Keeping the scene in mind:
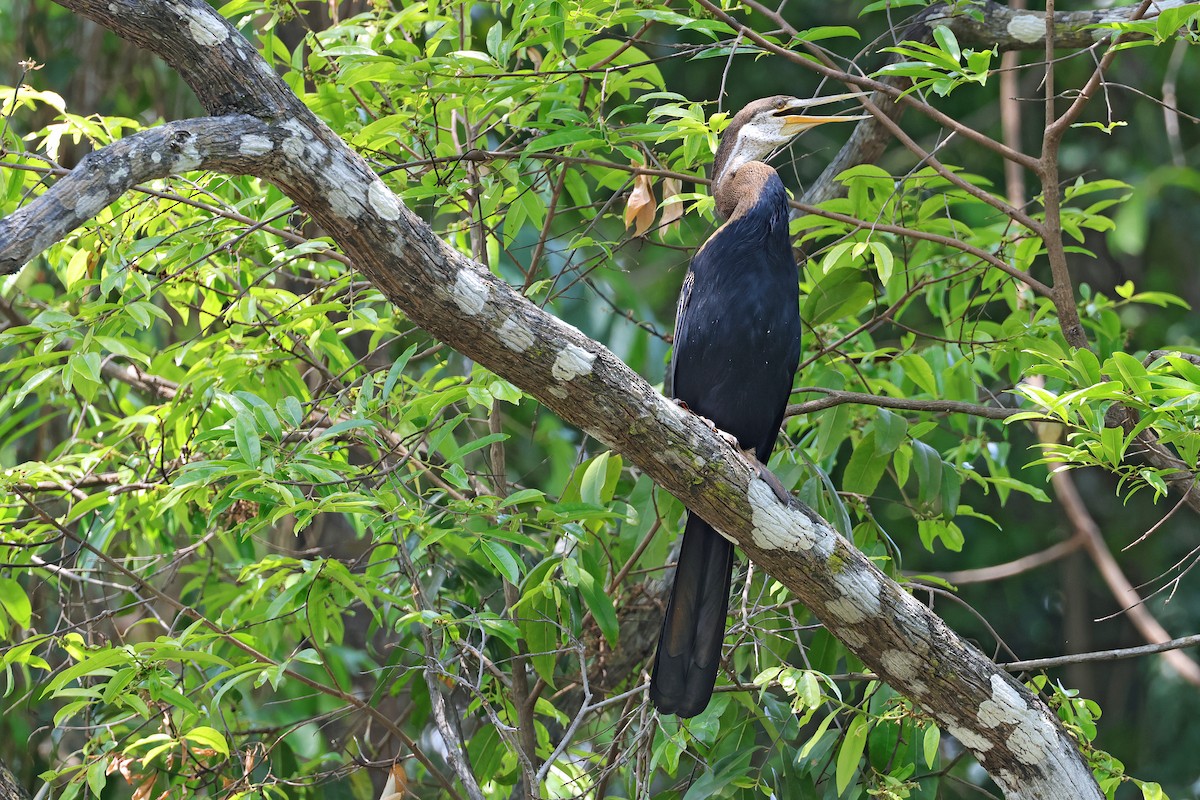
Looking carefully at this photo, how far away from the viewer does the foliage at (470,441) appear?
6.73ft

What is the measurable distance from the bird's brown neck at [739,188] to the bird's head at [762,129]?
1.8 inches

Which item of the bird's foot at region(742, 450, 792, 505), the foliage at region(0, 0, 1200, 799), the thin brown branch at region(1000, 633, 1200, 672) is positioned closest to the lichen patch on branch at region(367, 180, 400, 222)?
the foliage at region(0, 0, 1200, 799)

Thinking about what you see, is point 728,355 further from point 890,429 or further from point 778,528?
point 778,528

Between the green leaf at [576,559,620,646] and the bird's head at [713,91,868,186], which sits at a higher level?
the bird's head at [713,91,868,186]

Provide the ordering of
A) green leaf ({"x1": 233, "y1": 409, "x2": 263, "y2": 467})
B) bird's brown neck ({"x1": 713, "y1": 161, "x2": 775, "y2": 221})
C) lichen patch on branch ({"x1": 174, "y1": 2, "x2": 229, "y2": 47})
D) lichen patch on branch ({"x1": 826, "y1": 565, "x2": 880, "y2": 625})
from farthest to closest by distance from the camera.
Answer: bird's brown neck ({"x1": 713, "y1": 161, "x2": 775, "y2": 221})
lichen patch on branch ({"x1": 826, "y1": 565, "x2": 880, "y2": 625})
green leaf ({"x1": 233, "y1": 409, "x2": 263, "y2": 467})
lichen patch on branch ({"x1": 174, "y1": 2, "x2": 229, "y2": 47})

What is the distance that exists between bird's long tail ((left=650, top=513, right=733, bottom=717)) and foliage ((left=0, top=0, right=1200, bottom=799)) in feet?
0.20

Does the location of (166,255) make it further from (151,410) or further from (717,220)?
(717,220)

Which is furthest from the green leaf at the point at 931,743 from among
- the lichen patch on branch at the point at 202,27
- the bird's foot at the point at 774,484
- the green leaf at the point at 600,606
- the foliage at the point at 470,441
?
the lichen patch on branch at the point at 202,27

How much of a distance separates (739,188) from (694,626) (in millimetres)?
928

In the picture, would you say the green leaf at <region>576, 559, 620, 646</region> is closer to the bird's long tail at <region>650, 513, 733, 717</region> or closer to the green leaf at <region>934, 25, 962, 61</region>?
the bird's long tail at <region>650, 513, 733, 717</region>

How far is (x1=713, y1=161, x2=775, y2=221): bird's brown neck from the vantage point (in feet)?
7.98

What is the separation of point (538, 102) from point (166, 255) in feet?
2.70

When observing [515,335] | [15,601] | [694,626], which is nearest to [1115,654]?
[694,626]

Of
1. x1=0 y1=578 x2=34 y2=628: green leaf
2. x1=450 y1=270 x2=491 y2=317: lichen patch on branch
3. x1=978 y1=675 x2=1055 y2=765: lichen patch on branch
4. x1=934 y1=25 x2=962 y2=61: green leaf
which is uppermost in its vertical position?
x1=934 y1=25 x2=962 y2=61: green leaf
